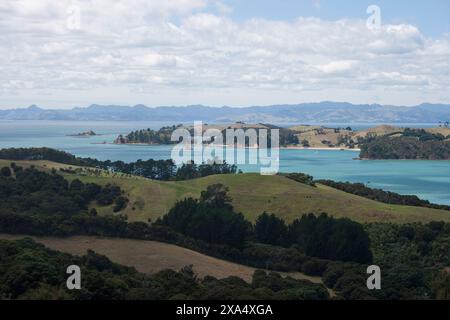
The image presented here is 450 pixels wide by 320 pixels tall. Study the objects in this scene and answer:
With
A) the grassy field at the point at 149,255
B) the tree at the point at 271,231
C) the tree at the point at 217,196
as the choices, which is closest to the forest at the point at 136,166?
the tree at the point at 217,196

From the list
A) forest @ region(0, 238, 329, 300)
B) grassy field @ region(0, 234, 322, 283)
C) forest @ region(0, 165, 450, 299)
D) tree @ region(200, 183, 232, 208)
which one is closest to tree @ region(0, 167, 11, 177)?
forest @ region(0, 165, 450, 299)

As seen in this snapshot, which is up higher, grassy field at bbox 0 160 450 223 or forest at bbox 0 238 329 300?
forest at bbox 0 238 329 300

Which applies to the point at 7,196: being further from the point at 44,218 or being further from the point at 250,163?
the point at 250,163

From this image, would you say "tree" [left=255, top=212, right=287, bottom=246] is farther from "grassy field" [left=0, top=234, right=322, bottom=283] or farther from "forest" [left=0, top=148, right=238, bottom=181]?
"forest" [left=0, top=148, right=238, bottom=181]

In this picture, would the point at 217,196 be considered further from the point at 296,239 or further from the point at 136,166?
the point at 136,166

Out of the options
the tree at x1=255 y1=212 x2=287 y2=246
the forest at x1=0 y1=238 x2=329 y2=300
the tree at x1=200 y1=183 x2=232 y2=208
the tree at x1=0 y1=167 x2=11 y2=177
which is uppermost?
the tree at x1=0 y1=167 x2=11 y2=177

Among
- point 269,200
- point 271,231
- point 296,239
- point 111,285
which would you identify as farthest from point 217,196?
point 111,285
